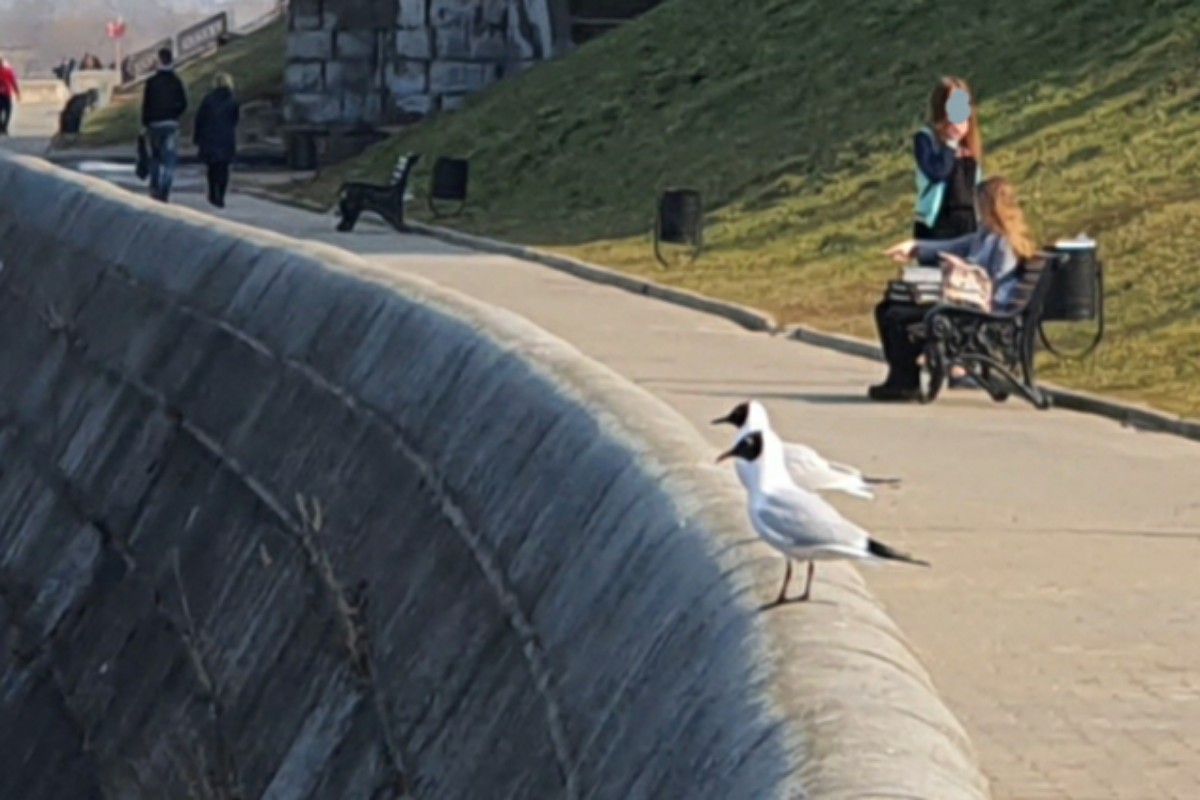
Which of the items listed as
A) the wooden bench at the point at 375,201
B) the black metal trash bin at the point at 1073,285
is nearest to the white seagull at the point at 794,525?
the black metal trash bin at the point at 1073,285

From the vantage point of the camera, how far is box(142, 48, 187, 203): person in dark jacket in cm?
3559

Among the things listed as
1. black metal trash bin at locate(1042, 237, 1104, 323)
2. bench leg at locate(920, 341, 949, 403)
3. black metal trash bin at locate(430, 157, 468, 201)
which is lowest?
black metal trash bin at locate(430, 157, 468, 201)

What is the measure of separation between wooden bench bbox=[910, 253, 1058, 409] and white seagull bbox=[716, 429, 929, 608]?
9.47m

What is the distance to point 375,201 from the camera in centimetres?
3406

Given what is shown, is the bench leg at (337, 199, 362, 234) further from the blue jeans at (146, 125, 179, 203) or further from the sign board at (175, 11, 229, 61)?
the sign board at (175, 11, 229, 61)

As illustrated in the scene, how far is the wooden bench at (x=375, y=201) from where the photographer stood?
111 ft

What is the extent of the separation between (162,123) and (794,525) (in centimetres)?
2911

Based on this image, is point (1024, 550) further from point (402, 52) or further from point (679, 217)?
point (402, 52)

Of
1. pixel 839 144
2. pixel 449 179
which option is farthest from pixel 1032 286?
pixel 449 179

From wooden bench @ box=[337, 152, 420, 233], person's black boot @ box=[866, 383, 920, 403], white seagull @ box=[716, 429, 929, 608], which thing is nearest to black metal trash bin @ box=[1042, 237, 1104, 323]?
person's black boot @ box=[866, 383, 920, 403]

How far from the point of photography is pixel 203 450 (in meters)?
15.2

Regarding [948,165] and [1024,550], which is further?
[948,165]

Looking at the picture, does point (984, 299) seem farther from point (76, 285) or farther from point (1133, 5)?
point (1133, 5)

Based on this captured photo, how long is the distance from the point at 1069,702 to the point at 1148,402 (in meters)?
8.39
